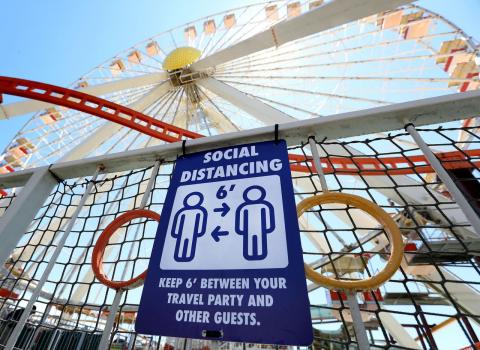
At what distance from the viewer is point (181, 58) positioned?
612 cm

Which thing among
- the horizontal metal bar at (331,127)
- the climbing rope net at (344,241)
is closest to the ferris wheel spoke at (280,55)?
the climbing rope net at (344,241)

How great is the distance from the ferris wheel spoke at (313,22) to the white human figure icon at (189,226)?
12.3ft

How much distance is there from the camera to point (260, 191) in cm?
95

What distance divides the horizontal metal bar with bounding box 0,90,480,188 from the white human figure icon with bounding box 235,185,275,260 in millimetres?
358

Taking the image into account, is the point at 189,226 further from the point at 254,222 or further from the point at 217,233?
the point at 254,222

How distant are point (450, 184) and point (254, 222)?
65 centimetres

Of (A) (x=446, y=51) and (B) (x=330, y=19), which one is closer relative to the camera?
(B) (x=330, y=19)

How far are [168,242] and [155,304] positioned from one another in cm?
21

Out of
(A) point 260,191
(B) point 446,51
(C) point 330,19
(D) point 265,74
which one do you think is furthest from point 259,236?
(B) point 446,51

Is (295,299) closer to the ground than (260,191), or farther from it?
closer to the ground

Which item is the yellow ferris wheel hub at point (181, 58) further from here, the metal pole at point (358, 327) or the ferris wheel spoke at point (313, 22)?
the metal pole at point (358, 327)

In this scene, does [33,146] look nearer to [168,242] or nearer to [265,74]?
[265,74]

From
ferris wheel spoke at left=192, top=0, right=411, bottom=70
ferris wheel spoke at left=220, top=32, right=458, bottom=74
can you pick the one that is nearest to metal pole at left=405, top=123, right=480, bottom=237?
ferris wheel spoke at left=192, top=0, right=411, bottom=70

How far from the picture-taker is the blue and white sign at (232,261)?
687 mm
